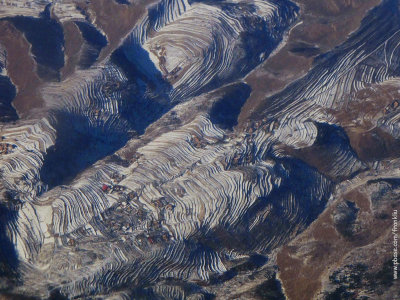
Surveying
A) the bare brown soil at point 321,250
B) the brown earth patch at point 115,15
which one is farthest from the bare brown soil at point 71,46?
the bare brown soil at point 321,250

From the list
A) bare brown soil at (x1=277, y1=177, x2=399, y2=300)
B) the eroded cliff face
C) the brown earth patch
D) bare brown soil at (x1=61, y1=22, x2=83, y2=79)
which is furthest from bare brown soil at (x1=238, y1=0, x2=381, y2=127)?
bare brown soil at (x1=61, y1=22, x2=83, y2=79)

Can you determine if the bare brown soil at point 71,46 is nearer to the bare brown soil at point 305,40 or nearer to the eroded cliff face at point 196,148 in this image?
the eroded cliff face at point 196,148

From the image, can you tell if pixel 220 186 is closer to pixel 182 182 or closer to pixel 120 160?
pixel 182 182

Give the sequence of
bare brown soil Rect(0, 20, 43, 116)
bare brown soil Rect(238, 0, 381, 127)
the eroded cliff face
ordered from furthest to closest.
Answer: bare brown soil Rect(238, 0, 381, 127) → bare brown soil Rect(0, 20, 43, 116) → the eroded cliff face

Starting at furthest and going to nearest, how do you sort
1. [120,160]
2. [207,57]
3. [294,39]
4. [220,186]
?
[294,39], [207,57], [120,160], [220,186]

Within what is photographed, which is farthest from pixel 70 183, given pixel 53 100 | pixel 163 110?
pixel 163 110

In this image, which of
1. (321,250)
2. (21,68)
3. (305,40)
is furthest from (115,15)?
(321,250)

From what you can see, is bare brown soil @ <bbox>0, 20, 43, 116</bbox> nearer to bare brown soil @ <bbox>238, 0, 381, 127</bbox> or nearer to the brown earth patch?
the brown earth patch

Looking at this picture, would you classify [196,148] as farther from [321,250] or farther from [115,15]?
[115,15]
